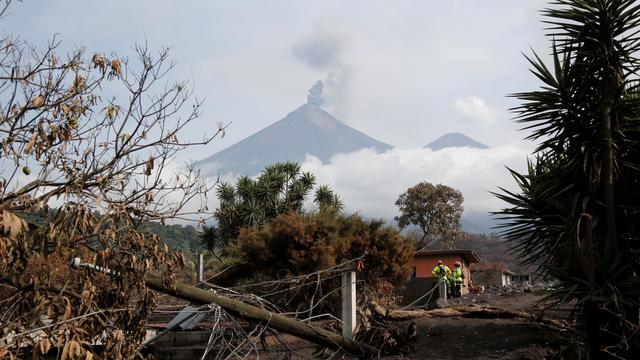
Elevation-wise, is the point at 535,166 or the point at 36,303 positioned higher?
the point at 535,166

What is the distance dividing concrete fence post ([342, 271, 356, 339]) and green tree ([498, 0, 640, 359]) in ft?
10.00

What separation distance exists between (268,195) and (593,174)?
997 inches

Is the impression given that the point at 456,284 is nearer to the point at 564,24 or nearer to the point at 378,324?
the point at 378,324

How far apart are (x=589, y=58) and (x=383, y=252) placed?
9261 millimetres

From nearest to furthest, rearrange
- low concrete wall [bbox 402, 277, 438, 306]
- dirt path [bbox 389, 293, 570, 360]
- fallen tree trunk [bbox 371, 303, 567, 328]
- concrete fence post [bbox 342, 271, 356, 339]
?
dirt path [bbox 389, 293, 570, 360] < concrete fence post [bbox 342, 271, 356, 339] < fallen tree trunk [bbox 371, 303, 567, 328] < low concrete wall [bbox 402, 277, 438, 306]

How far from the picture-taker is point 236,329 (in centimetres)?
760

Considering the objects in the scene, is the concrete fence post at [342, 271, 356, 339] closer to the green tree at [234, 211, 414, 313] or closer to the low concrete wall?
the green tree at [234, 211, 414, 313]

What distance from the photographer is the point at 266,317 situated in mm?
8039

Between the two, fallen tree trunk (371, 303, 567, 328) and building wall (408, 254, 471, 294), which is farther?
building wall (408, 254, 471, 294)

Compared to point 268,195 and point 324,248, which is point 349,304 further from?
point 268,195

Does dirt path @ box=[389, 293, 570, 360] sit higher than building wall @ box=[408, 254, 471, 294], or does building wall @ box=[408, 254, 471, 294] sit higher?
building wall @ box=[408, 254, 471, 294]

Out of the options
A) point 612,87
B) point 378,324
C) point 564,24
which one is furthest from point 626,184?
point 378,324

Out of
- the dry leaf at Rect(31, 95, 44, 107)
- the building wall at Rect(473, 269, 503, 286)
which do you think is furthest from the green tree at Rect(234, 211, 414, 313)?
the building wall at Rect(473, 269, 503, 286)

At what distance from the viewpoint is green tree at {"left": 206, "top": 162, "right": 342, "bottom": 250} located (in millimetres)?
31562
